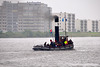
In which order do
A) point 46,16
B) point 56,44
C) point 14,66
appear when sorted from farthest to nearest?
point 46,16 < point 56,44 < point 14,66

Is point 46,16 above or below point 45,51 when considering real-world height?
above

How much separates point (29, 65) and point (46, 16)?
159 ft

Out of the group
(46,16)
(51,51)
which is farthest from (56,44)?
(46,16)

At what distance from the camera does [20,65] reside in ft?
190

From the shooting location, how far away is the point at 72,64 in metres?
59.7

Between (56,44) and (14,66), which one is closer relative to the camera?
(14,66)

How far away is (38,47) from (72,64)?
89.6ft

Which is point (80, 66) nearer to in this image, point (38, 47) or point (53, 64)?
point (53, 64)

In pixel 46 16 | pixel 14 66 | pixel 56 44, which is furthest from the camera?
pixel 46 16

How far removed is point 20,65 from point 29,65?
5.19 ft

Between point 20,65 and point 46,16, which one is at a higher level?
point 46,16

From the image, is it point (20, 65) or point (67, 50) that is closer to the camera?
point (20, 65)

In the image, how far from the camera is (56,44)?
83688 millimetres

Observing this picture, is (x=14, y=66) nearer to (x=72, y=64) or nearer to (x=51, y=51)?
(x=72, y=64)
